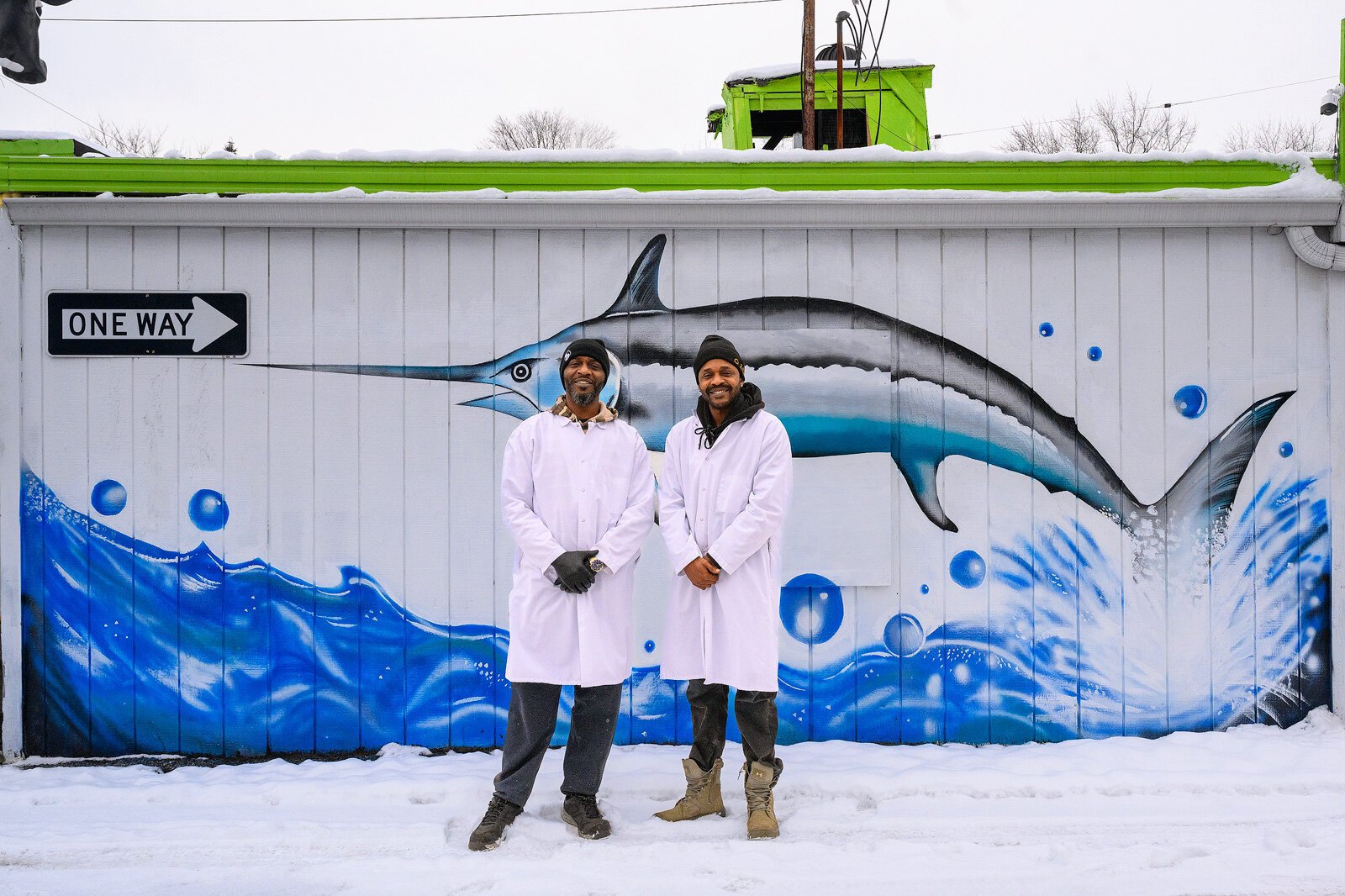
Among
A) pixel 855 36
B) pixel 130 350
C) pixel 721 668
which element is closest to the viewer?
pixel 721 668

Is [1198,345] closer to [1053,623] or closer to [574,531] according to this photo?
[1053,623]

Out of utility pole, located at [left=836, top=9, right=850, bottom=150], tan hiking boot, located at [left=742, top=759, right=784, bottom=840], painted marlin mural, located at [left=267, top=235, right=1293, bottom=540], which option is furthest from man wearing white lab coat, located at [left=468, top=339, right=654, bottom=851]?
utility pole, located at [left=836, top=9, right=850, bottom=150]

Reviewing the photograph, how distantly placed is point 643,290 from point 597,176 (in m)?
0.52

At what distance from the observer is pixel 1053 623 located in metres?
4.18

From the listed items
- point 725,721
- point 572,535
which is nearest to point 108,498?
point 572,535

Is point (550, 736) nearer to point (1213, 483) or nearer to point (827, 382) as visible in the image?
point (827, 382)

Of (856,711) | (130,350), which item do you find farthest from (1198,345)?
(130,350)

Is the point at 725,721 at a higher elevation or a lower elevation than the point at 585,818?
higher

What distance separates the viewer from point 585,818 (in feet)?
10.7

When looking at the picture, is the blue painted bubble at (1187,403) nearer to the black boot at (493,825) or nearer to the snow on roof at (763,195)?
the snow on roof at (763,195)

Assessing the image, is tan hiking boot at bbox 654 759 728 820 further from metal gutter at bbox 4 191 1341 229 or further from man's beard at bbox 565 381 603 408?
metal gutter at bbox 4 191 1341 229

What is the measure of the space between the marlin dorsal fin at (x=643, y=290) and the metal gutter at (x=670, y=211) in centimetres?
14

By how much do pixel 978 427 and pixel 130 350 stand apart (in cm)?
365

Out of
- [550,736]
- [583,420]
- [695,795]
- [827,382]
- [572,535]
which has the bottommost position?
[695,795]
